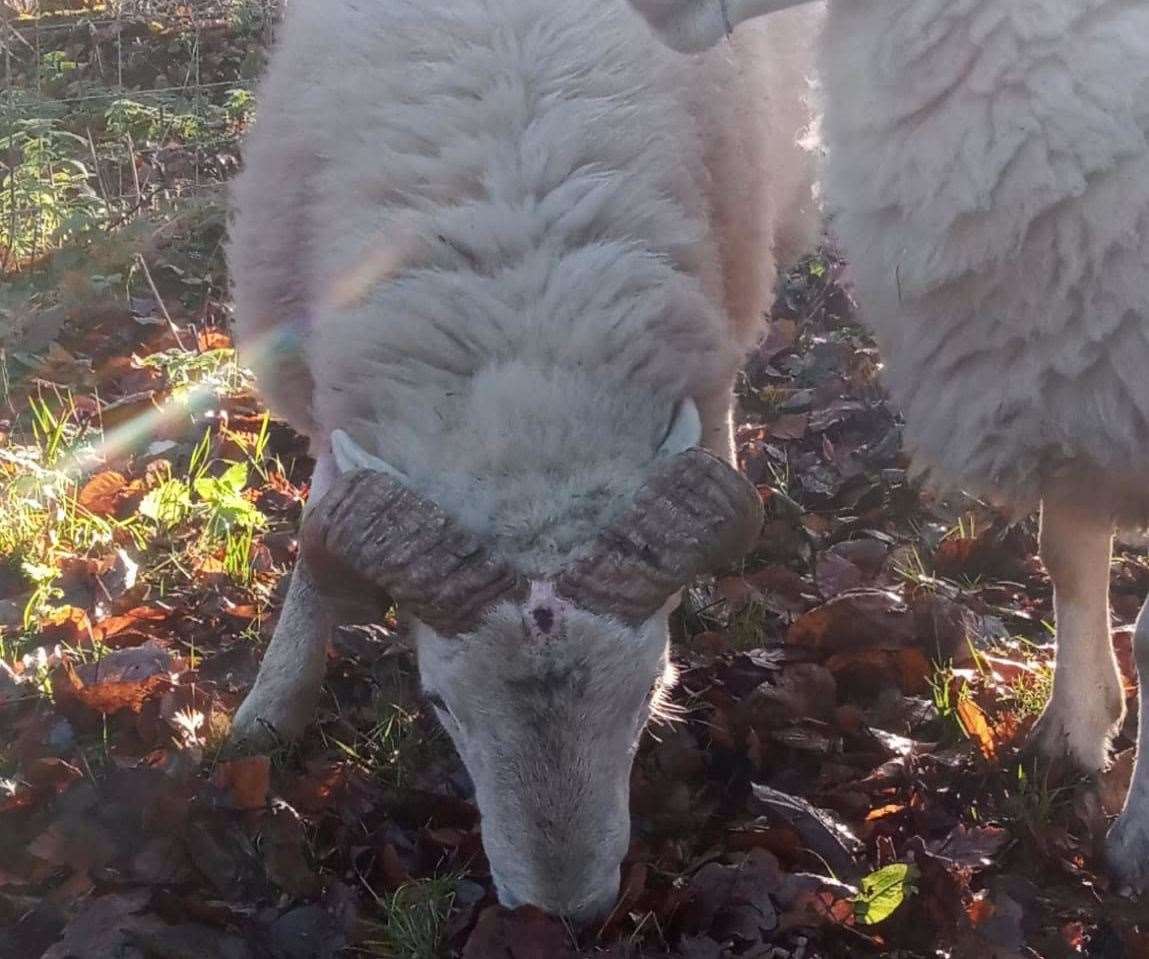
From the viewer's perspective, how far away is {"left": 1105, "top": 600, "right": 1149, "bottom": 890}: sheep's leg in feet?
8.16

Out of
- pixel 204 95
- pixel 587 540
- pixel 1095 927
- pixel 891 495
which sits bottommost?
pixel 204 95

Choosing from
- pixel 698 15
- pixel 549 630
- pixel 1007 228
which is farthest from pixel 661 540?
pixel 698 15

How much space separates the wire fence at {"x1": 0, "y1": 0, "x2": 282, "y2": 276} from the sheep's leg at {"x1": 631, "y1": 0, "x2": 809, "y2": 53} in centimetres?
248

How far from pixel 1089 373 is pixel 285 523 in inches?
106

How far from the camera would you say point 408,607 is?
2297 mm

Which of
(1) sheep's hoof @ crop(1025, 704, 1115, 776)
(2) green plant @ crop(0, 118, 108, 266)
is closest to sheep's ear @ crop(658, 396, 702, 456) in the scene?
(1) sheep's hoof @ crop(1025, 704, 1115, 776)

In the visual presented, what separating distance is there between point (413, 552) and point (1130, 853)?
1646 mm

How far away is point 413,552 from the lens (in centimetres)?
216

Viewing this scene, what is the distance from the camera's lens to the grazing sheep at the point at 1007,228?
2131 mm

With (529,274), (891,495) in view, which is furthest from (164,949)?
(891,495)

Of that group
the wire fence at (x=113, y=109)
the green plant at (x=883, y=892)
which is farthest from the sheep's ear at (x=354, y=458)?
the wire fence at (x=113, y=109)

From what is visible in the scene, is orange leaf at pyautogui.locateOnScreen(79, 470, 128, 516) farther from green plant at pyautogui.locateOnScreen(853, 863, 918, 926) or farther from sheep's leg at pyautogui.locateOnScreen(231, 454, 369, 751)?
green plant at pyautogui.locateOnScreen(853, 863, 918, 926)

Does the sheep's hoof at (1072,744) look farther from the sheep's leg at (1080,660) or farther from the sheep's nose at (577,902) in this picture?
the sheep's nose at (577,902)

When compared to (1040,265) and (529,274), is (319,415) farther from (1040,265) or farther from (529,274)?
(1040,265)
